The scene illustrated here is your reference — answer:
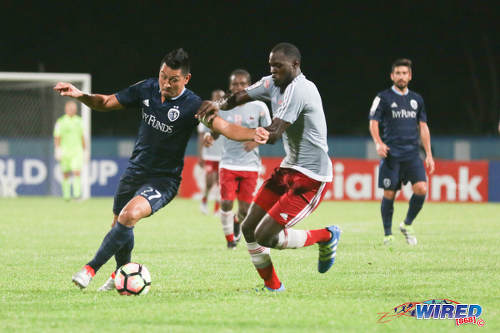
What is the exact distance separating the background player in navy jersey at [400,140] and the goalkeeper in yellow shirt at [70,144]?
34.8 feet

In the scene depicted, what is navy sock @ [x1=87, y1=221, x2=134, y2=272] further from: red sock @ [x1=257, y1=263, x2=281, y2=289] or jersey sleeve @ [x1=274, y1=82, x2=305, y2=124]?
jersey sleeve @ [x1=274, y1=82, x2=305, y2=124]

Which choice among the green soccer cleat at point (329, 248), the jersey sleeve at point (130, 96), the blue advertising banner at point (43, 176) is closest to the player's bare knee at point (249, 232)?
the green soccer cleat at point (329, 248)

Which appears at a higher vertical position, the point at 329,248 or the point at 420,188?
the point at 420,188

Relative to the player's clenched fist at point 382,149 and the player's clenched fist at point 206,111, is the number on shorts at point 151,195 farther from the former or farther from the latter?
the player's clenched fist at point 382,149

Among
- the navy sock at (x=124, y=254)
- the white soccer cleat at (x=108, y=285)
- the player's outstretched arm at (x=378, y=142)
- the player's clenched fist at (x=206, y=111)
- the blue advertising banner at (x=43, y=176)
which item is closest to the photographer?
the player's clenched fist at (x=206, y=111)

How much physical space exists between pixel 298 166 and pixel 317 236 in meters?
0.63

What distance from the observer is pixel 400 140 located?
1098 cm

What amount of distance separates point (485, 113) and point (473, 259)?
78.1ft

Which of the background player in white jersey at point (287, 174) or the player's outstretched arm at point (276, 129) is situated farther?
the background player in white jersey at point (287, 174)

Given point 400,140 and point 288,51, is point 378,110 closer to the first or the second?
point 400,140

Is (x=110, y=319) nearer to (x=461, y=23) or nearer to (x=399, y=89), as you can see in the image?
(x=399, y=89)

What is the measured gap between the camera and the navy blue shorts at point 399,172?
10.9 m

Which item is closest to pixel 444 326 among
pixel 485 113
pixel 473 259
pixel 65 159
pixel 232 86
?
pixel 473 259
